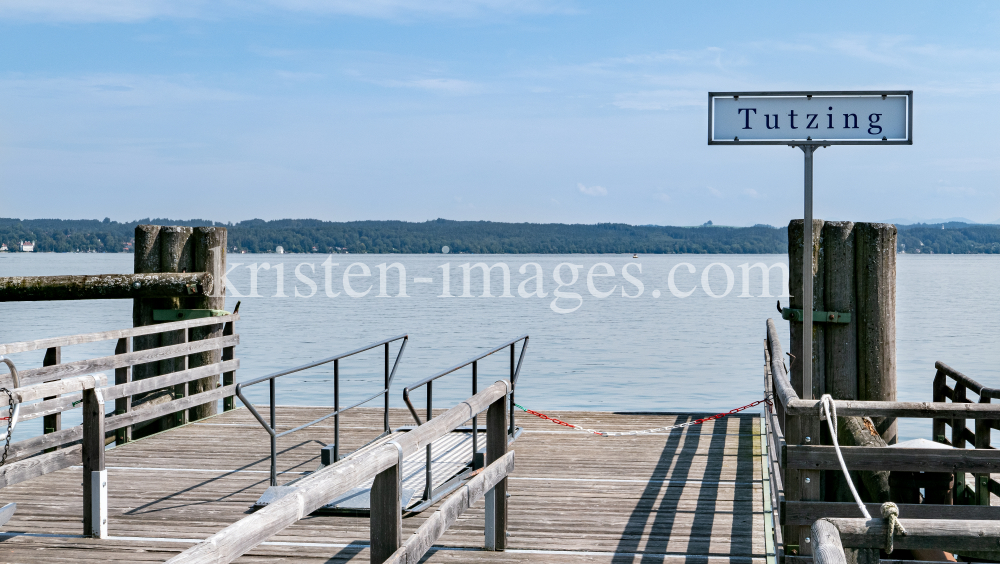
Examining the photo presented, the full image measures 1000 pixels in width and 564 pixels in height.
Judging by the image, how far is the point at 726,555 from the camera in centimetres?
572

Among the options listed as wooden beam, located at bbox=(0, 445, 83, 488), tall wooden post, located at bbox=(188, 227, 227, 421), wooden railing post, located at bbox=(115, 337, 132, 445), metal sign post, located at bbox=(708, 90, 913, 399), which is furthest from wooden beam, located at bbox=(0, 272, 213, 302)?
metal sign post, located at bbox=(708, 90, 913, 399)

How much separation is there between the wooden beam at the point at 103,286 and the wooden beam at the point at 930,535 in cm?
779

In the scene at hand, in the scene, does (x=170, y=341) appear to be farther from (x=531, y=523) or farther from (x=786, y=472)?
(x=786, y=472)

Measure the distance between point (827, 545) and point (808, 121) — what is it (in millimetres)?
4747

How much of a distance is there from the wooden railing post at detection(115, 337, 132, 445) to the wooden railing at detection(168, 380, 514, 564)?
193 inches

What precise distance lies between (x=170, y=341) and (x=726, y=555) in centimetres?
673

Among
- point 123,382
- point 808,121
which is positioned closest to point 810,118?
point 808,121

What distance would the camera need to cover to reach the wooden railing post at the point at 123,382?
9.10m

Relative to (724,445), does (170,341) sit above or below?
above

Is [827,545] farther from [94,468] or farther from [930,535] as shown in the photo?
[94,468]

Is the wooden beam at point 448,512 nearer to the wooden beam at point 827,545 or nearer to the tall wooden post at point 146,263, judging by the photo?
the wooden beam at point 827,545

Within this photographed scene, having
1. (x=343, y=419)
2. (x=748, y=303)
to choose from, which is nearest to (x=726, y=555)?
(x=343, y=419)

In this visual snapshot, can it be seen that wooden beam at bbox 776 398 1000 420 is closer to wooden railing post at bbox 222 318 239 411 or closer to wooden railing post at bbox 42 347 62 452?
wooden railing post at bbox 42 347 62 452

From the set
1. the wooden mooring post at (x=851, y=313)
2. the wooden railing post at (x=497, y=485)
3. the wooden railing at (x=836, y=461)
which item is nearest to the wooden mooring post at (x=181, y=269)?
the wooden railing post at (x=497, y=485)
